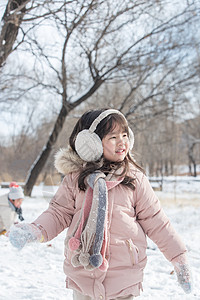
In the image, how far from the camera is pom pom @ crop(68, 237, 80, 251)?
64.6 inches

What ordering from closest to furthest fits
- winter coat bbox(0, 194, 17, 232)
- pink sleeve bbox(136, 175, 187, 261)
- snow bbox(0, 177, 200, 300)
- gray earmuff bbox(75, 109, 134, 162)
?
pink sleeve bbox(136, 175, 187, 261)
gray earmuff bbox(75, 109, 134, 162)
snow bbox(0, 177, 200, 300)
winter coat bbox(0, 194, 17, 232)

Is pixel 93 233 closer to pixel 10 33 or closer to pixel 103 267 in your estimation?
pixel 103 267

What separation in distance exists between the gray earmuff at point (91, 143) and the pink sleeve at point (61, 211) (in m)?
0.17

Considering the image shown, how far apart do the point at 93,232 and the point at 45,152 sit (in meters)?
9.06

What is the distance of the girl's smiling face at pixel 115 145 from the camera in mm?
1874

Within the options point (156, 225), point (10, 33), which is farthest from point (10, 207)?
point (156, 225)

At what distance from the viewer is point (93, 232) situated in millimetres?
1633

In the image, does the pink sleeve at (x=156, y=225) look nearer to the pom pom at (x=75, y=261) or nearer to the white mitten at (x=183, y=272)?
the white mitten at (x=183, y=272)

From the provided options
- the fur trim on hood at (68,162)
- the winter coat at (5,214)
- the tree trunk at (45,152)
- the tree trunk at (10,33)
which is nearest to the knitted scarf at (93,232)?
the fur trim on hood at (68,162)

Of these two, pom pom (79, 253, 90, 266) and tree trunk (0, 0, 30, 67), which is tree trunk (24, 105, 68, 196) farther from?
pom pom (79, 253, 90, 266)

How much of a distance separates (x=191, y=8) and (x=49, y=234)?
7068mm

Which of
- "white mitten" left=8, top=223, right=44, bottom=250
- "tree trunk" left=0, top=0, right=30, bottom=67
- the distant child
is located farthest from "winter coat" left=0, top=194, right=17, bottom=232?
"white mitten" left=8, top=223, right=44, bottom=250

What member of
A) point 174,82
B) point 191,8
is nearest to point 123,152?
point 191,8

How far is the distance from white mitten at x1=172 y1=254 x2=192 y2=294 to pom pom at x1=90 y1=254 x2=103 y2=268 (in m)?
0.41
